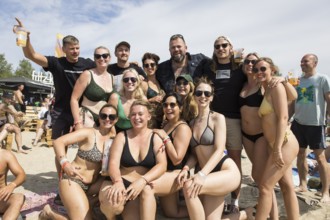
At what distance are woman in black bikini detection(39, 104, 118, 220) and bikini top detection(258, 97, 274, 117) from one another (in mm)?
1875

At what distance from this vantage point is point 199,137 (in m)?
3.51

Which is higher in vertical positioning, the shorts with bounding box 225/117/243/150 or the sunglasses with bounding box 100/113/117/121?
the sunglasses with bounding box 100/113/117/121

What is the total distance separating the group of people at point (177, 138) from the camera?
10.5 ft

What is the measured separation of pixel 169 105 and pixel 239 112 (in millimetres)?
1079

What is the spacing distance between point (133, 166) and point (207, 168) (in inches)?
35.7

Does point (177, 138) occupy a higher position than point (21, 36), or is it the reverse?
point (21, 36)

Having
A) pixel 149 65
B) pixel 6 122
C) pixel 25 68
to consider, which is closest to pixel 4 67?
pixel 25 68

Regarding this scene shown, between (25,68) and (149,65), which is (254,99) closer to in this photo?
(149,65)

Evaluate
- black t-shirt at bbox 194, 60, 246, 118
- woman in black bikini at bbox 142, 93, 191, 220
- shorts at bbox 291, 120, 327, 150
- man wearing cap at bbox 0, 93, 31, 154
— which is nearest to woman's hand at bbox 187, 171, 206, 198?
woman in black bikini at bbox 142, 93, 191, 220

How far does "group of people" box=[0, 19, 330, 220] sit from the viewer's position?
3.20 metres

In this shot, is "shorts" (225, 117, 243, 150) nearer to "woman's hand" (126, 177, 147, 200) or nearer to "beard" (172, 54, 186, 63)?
"beard" (172, 54, 186, 63)

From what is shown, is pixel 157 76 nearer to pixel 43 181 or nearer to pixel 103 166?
pixel 103 166

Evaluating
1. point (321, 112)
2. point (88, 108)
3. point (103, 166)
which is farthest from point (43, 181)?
point (321, 112)

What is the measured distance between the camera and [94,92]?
4.12 m
